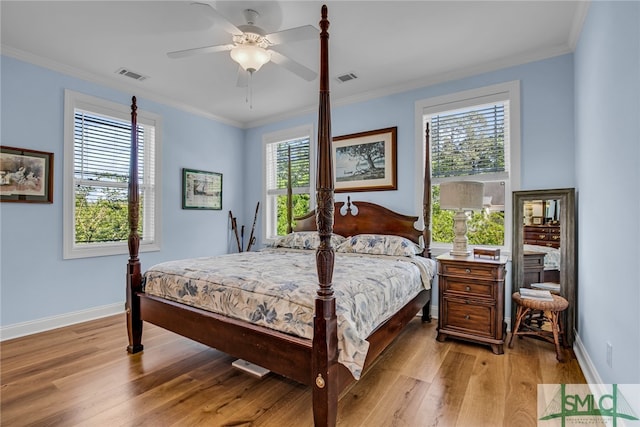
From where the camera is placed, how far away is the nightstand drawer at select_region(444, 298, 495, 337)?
266 centimetres

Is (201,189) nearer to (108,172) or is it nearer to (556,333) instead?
(108,172)

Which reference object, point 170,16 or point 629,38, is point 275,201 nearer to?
point 170,16

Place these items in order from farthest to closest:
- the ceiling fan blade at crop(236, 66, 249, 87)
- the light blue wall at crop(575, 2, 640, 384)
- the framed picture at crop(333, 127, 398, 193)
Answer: the framed picture at crop(333, 127, 398, 193) → the ceiling fan blade at crop(236, 66, 249, 87) → the light blue wall at crop(575, 2, 640, 384)

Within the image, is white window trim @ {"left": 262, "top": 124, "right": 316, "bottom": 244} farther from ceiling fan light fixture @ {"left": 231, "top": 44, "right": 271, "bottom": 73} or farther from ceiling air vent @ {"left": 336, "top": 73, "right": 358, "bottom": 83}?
ceiling fan light fixture @ {"left": 231, "top": 44, "right": 271, "bottom": 73}

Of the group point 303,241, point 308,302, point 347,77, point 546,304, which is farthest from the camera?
point 303,241

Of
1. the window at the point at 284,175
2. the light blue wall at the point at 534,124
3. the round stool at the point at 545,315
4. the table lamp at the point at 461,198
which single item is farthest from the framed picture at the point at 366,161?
the round stool at the point at 545,315

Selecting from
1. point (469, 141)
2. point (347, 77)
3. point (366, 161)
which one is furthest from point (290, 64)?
point (469, 141)

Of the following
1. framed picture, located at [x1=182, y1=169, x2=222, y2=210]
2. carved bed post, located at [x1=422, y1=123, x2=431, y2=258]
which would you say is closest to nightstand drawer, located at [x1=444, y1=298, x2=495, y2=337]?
carved bed post, located at [x1=422, y1=123, x2=431, y2=258]

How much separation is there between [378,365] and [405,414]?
0.62 m

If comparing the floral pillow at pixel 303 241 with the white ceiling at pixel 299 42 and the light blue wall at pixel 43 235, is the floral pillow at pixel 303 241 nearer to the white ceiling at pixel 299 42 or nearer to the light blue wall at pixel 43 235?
the light blue wall at pixel 43 235

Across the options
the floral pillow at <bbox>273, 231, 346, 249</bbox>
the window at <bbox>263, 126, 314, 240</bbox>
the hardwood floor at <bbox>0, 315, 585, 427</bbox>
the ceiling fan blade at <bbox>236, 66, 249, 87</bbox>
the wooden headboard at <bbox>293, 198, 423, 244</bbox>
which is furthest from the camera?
the window at <bbox>263, 126, 314, 240</bbox>

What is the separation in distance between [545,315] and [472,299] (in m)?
0.56

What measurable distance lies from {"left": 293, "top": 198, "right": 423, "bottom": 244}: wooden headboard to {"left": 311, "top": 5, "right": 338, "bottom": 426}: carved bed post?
7.46ft

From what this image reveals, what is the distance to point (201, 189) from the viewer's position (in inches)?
185
